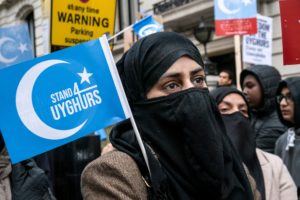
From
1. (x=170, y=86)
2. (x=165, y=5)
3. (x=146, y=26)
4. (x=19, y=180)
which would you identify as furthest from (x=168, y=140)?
(x=165, y=5)

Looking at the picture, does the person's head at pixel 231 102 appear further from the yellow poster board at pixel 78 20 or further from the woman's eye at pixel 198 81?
the yellow poster board at pixel 78 20

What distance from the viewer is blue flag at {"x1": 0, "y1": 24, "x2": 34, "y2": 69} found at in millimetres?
5207

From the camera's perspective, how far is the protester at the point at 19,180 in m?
3.26

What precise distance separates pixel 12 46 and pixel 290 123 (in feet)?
10.0

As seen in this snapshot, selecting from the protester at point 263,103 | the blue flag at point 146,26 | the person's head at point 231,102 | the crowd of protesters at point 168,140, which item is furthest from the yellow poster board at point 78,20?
the crowd of protesters at point 168,140

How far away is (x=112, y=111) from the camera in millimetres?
1973

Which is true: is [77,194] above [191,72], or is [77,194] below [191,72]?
below

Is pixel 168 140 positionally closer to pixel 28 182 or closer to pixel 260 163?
pixel 260 163

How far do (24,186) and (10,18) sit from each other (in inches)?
871

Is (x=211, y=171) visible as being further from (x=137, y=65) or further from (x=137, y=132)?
(x=137, y=65)

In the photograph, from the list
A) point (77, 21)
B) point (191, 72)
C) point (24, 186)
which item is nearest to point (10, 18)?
point (77, 21)

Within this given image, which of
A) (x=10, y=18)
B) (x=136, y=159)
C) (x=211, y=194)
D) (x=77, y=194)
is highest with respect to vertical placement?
(x=10, y=18)

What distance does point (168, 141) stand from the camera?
6.06 feet

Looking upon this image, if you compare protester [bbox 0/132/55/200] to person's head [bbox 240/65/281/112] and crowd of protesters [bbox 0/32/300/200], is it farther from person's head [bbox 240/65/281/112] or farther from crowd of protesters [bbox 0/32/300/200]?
person's head [bbox 240/65/281/112]
